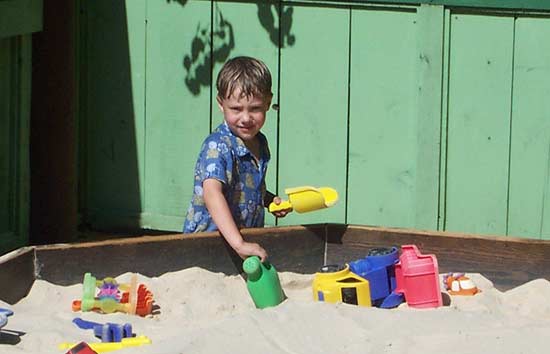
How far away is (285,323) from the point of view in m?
3.86

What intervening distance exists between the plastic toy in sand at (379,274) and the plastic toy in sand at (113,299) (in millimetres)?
707

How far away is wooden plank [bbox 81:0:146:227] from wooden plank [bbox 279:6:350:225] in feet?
2.30

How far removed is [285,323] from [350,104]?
Result: 2.15 metres

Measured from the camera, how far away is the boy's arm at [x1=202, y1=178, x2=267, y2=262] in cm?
437

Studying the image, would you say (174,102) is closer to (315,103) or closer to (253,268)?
(315,103)

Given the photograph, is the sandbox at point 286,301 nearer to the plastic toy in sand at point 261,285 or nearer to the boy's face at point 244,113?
the plastic toy in sand at point 261,285

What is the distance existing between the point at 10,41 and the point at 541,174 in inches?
92.9

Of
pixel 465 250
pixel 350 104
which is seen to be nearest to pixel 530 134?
pixel 350 104

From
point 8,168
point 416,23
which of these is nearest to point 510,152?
point 416,23

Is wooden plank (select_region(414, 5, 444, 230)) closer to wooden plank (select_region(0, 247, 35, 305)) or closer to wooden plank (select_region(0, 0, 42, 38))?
wooden plank (select_region(0, 0, 42, 38))

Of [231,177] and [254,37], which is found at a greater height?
[254,37]

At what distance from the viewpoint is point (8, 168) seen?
5.57 meters

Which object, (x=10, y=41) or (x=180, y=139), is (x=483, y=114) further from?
(x=10, y=41)

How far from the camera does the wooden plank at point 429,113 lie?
570 centimetres
